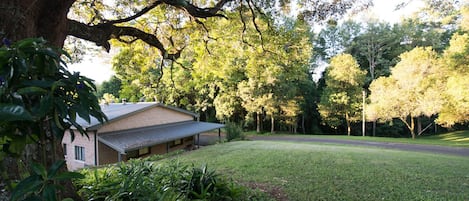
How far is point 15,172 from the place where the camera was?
1.96 metres

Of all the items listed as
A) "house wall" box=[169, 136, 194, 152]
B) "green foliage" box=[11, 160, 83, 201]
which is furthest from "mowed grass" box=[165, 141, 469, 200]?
"house wall" box=[169, 136, 194, 152]

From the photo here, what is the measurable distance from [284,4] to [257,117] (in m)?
22.3

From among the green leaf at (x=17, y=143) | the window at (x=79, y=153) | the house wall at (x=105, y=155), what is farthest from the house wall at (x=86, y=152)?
the green leaf at (x=17, y=143)

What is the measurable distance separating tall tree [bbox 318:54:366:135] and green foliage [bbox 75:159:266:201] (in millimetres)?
22156

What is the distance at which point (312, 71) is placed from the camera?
99.9ft

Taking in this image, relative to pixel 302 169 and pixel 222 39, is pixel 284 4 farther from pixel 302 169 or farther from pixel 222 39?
pixel 302 169

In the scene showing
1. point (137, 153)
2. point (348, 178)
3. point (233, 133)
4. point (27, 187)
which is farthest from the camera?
point (233, 133)

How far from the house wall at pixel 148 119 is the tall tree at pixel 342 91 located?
14.2 m

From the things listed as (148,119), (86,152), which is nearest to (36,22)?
(86,152)

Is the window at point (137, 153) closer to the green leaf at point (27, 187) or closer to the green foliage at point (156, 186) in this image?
the green foliage at point (156, 186)

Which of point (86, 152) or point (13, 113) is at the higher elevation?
point (13, 113)

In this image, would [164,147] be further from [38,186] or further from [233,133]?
[38,186]

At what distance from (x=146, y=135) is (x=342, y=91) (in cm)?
1908

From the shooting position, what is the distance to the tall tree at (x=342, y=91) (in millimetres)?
23336
